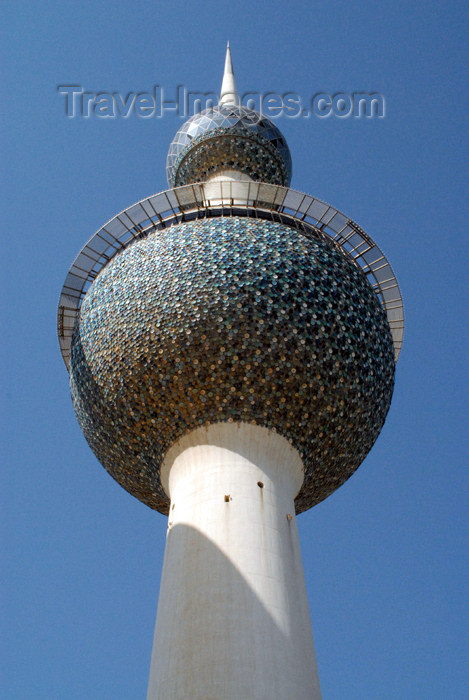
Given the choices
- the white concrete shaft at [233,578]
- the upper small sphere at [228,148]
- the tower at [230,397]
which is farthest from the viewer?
the upper small sphere at [228,148]

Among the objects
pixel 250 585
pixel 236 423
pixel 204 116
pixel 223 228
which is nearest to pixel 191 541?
pixel 250 585

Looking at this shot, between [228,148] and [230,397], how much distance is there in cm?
1054

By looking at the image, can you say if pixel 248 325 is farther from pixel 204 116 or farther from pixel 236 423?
pixel 204 116

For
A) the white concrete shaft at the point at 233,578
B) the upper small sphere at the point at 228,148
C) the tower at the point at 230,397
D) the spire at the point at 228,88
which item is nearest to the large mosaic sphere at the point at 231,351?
the tower at the point at 230,397

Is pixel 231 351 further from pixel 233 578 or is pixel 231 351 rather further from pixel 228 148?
pixel 228 148

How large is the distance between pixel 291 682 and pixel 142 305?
7913 millimetres

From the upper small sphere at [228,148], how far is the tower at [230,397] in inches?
170

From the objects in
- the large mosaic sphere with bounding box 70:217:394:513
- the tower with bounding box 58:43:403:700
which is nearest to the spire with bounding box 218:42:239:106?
the tower with bounding box 58:43:403:700

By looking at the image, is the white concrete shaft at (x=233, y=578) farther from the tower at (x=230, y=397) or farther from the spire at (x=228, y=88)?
the spire at (x=228, y=88)

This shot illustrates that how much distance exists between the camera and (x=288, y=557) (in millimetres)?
14828

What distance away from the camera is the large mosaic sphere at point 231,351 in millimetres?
16062

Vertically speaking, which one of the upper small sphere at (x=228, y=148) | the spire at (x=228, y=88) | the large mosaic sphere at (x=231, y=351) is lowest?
the large mosaic sphere at (x=231, y=351)

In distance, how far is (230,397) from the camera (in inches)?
627

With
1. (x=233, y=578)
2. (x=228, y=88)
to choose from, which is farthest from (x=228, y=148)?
(x=233, y=578)
